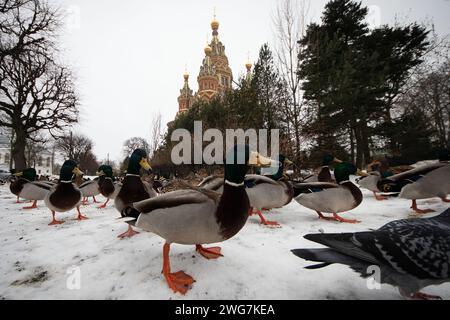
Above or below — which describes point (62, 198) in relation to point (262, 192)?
below

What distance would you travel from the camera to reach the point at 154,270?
6.77ft

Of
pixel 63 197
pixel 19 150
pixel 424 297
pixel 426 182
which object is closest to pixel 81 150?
pixel 19 150

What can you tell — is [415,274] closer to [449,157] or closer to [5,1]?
[449,157]

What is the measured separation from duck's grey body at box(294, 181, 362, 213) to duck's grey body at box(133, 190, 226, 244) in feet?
8.41

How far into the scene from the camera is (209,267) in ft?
6.94

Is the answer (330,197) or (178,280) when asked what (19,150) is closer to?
(178,280)

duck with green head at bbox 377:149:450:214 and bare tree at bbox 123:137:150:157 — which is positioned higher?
bare tree at bbox 123:137:150:157

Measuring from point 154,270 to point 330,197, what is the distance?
310cm

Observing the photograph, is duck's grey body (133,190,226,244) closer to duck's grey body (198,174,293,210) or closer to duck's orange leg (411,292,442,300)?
duck's orange leg (411,292,442,300)

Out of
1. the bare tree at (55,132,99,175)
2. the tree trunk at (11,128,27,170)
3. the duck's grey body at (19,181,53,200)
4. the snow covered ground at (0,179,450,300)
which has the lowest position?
the snow covered ground at (0,179,450,300)

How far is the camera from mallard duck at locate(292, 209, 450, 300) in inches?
54.1

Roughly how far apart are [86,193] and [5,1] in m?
11.0

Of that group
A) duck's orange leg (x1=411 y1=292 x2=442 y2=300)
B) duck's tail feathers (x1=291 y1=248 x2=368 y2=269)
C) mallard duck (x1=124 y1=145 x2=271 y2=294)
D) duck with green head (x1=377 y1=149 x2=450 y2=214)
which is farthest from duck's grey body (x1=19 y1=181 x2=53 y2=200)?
duck with green head (x1=377 y1=149 x2=450 y2=214)

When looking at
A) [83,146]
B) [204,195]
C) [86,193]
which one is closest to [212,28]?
[83,146]
